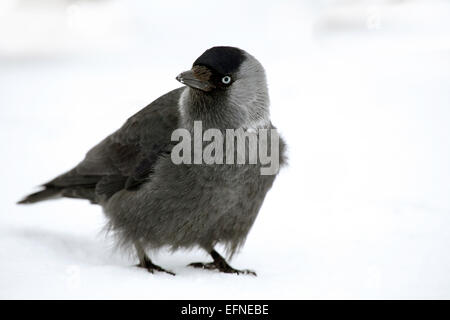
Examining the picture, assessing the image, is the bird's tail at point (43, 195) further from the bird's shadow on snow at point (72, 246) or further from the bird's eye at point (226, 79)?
the bird's eye at point (226, 79)

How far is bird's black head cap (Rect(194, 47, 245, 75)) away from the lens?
17.6ft

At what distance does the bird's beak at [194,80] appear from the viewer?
530cm

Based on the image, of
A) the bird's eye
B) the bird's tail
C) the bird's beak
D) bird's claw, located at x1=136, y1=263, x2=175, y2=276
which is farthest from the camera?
the bird's tail

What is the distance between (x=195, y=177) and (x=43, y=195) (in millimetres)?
2021

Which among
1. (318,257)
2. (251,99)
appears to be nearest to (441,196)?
(318,257)

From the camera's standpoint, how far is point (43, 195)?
21.9ft

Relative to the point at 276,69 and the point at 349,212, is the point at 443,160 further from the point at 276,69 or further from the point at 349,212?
the point at 276,69

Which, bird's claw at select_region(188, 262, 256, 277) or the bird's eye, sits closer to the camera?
the bird's eye

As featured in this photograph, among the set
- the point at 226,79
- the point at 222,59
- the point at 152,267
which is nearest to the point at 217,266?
the point at 152,267

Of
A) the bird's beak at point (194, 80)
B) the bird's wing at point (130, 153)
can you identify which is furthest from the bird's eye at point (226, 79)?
the bird's wing at point (130, 153)

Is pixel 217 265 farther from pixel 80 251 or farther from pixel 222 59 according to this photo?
pixel 222 59

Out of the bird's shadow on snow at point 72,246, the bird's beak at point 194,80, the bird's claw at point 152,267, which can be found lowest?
the bird's claw at point 152,267

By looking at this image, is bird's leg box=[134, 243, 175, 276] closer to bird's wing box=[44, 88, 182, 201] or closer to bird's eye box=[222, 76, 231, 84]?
bird's wing box=[44, 88, 182, 201]

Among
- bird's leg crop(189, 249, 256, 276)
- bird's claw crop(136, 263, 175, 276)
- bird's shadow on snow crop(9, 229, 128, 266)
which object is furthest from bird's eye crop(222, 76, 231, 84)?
bird's shadow on snow crop(9, 229, 128, 266)
